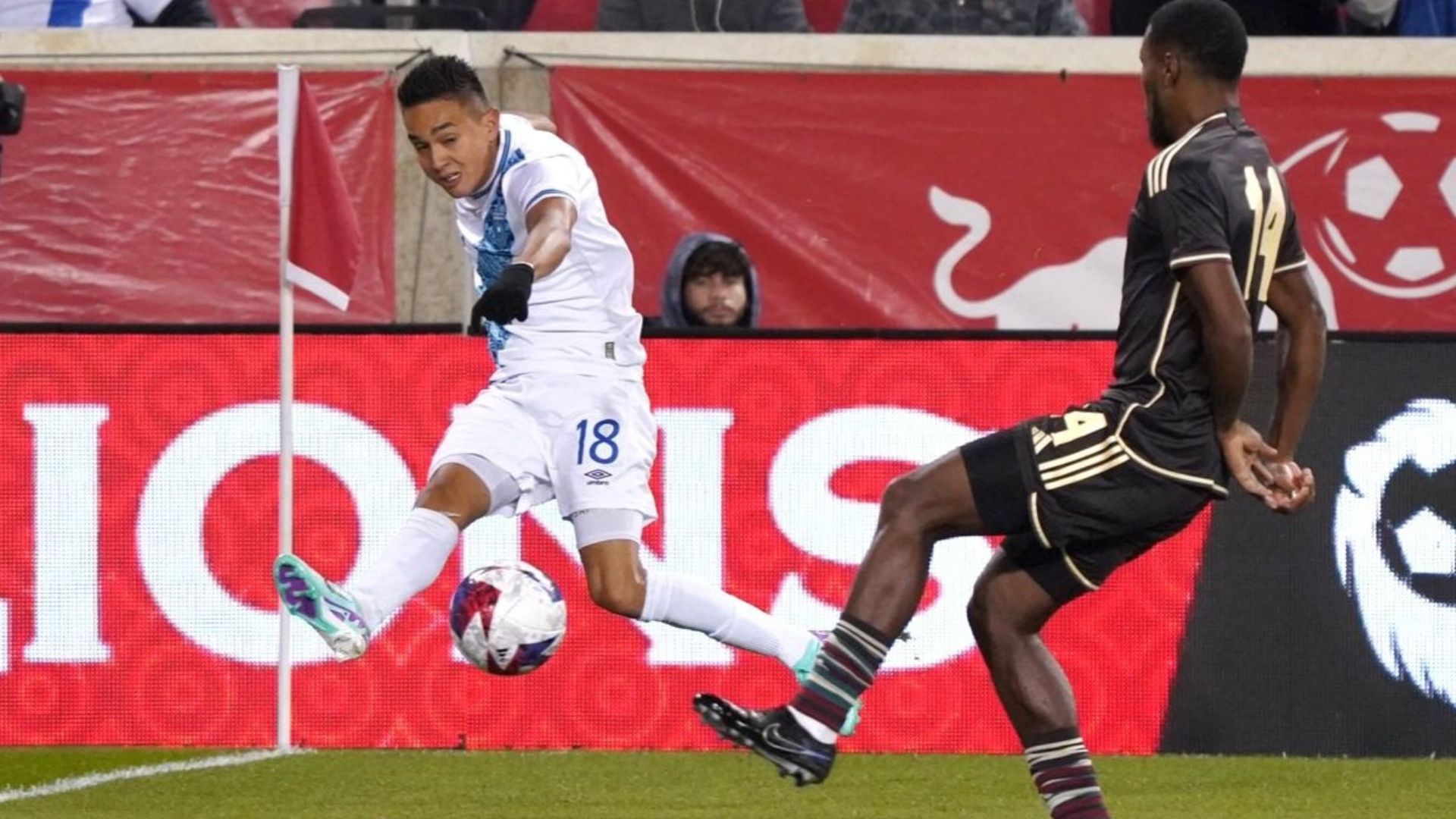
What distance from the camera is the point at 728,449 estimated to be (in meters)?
9.16

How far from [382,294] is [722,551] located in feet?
7.67

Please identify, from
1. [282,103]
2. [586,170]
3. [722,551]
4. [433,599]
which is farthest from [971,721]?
[282,103]

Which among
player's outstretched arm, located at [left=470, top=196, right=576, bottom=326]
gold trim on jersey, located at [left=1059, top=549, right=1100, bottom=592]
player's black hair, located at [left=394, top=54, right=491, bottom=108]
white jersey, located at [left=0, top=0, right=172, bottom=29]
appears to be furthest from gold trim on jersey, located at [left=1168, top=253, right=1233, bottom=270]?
white jersey, located at [left=0, top=0, right=172, bottom=29]

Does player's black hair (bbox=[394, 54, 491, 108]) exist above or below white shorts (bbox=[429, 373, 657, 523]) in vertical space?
above

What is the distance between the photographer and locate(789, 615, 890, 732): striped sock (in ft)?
19.5

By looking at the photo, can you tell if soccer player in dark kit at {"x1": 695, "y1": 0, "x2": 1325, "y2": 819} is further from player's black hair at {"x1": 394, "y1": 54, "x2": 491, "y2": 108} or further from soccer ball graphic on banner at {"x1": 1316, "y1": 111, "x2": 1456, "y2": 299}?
soccer ball graphic on banner at {"x1": 1316, "y1": 111, "x2": 1456, "y2": 299}

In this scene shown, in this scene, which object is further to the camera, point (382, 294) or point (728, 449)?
point (382, 294)

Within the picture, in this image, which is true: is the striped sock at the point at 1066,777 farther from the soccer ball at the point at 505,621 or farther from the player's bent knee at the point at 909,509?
the soccer ball at the point at 505,621

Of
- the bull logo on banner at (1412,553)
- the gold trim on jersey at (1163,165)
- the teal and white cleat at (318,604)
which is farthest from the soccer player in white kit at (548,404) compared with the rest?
the bull logo on banner at (1412,553)

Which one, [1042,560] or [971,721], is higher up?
[1042,560]

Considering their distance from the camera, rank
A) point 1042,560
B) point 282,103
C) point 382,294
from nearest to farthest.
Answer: point 1042,560 < point 282,103 < point 382,294

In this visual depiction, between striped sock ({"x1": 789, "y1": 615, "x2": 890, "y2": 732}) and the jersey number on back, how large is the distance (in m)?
1.17

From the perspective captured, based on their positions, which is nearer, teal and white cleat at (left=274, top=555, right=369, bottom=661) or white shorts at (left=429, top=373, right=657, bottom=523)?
teal and white cleat at (left=274, top=555, right=369, bottom=661)

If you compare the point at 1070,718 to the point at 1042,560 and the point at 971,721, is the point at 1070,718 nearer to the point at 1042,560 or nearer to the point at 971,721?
the point at 1042,560
